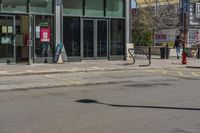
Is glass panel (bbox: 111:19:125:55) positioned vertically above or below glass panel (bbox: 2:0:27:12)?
below

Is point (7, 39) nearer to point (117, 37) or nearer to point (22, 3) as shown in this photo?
point (22, 3)

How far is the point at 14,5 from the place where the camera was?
82.9 feet

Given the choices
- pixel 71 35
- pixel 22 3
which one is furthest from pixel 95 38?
pixel 22 3

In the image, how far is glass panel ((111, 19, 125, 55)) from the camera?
1151 inches

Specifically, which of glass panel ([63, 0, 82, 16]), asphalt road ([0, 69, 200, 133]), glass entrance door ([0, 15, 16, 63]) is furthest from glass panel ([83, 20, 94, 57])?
asphalt road ([0, 69, 200, 133])

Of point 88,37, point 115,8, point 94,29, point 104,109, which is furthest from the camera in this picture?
point 115,8

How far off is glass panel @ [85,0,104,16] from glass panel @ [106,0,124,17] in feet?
1.51

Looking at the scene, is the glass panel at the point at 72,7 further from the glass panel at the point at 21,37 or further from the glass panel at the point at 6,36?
the glass panel at the point at 6,36

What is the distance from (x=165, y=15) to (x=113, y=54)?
83.4 ft

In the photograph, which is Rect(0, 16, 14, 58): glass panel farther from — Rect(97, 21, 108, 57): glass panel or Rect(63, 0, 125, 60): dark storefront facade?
Rect(97, 21, 108, 57): glass panel

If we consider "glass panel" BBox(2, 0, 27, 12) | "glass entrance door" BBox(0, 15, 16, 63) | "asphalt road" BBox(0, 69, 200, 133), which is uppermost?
"glass panel" BBox(2, 0, 27, 12)

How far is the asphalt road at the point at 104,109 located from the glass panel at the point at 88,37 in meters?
10.8

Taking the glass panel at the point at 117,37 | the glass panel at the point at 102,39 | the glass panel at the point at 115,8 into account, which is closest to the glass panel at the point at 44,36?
the glass panel at the point at 102,39

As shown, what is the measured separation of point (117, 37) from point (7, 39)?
281 inches
